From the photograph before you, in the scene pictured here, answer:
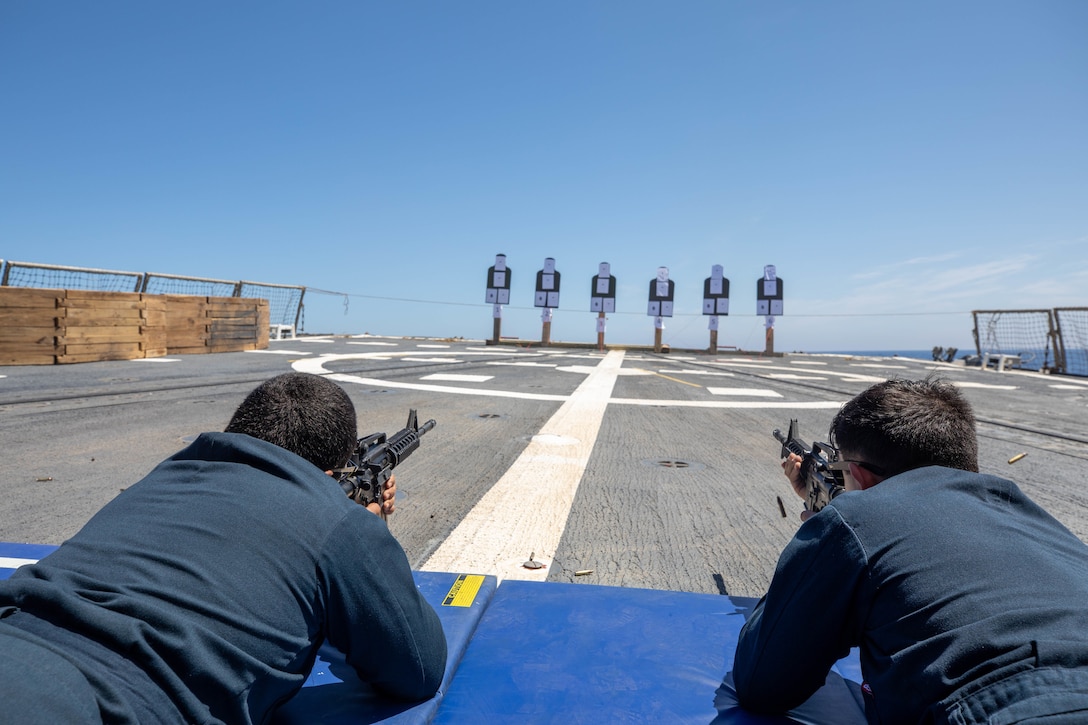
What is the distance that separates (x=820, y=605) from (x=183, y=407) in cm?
670

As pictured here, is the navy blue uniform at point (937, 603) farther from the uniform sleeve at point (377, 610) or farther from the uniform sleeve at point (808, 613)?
the uniform sleeve at point (377, 610)

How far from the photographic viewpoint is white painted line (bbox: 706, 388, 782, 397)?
9.55m

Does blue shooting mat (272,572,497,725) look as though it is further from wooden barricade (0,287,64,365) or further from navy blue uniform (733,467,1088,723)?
wooden barricade (0,287,64,365)

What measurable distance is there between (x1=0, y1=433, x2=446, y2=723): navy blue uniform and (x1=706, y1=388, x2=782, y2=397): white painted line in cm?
889

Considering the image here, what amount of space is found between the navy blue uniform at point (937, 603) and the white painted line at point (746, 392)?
8.54 metres

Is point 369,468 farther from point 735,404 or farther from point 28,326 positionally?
point 28,326

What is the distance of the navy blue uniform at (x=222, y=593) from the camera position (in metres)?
0.96

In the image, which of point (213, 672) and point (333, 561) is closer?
point (213, 672)

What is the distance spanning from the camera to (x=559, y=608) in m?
2.04

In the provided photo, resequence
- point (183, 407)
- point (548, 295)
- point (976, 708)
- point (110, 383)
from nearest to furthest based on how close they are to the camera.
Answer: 1. point (976, 708)
2. point (183, 407)
3. point (110, 383)
4. point (548, 295)

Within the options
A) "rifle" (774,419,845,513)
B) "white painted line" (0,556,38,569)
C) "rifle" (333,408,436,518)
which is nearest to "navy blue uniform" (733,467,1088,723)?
"rifle" (774,419,845,513)

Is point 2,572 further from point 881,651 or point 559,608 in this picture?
point 881,651

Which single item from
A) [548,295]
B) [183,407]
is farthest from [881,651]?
[548,295]

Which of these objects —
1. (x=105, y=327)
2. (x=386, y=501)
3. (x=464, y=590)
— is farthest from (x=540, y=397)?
(x=105, y=327)
